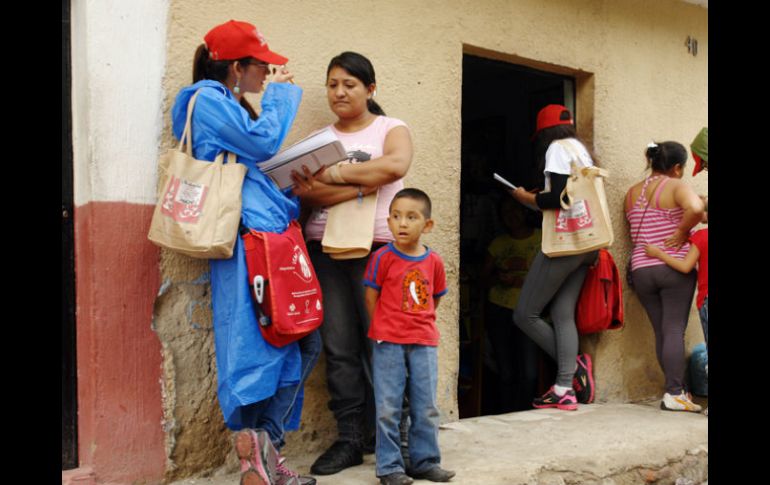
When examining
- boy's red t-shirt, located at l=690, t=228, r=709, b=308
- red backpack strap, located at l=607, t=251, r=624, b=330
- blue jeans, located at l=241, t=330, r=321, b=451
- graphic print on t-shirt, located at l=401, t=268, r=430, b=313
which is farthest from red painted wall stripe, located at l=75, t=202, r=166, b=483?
boy's red t-shirt, located at l=690, t=228, r=709, b=308

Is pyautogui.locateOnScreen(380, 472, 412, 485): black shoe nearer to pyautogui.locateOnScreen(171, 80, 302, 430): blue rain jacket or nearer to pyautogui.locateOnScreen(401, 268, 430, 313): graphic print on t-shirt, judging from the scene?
pyautogui.locateOnScreen(171, 80, 302, 430): blue rain jacket

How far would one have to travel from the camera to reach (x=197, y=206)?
9.23 feet

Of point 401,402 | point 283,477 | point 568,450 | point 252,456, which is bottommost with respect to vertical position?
point 568,450

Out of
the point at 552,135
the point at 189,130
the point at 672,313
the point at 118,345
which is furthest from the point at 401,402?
the point at 672,313

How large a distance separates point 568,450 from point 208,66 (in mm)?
2503

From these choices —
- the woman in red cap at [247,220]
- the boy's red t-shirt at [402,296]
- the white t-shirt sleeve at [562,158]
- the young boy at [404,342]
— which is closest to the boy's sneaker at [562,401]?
the white t-shirt sleeve at [562,158]

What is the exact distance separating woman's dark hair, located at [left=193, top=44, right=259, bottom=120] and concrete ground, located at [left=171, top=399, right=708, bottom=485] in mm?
1725

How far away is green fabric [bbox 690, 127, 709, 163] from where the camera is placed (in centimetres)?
499

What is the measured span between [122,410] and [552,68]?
3330mm

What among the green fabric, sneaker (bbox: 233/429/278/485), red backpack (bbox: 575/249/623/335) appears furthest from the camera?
the green fabric

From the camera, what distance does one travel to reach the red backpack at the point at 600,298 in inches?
183

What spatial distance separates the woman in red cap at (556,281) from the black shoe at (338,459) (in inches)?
63.4

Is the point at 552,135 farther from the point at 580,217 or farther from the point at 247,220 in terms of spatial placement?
the point at 247,220

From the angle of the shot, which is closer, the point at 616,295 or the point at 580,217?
the point at 580,217
